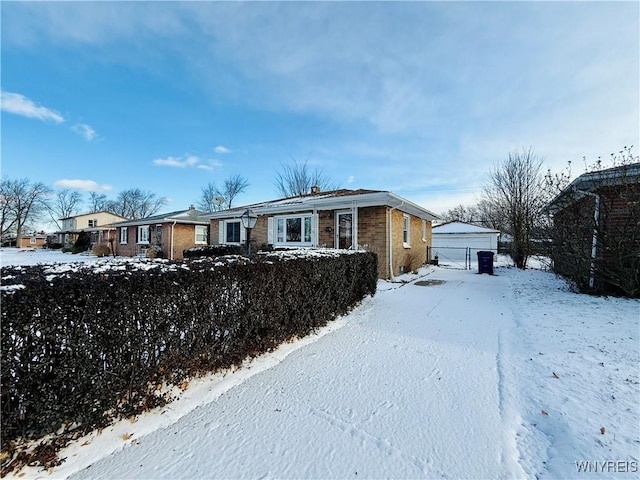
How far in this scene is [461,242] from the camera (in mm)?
23703

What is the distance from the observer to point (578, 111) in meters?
8.24

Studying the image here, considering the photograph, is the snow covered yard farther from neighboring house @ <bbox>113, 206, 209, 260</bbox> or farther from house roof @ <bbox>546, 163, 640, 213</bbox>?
neighboring house @ <bbox>113, 206, 209, 260</bbox>

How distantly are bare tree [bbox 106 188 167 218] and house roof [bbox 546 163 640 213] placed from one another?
208ft

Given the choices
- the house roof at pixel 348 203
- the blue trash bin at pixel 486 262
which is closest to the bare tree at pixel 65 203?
the house roof at pixel 348 203

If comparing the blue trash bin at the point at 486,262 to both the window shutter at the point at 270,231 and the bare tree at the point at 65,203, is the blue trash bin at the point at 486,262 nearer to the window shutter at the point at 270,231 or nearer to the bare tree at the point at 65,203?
the window shutter at the point at 270,231

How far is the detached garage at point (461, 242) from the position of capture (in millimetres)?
22547

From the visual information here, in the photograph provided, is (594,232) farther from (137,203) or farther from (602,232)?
Result: (137,203)

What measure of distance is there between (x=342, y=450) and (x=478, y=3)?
8.47 m

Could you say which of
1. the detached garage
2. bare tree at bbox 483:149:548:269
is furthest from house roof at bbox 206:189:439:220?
the detached garage

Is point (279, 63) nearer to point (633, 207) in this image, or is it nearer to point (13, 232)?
point (633, 207)

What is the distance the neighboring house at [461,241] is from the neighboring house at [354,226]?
30.3 feet

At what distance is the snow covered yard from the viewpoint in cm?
193

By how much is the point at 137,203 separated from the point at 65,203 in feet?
48.8

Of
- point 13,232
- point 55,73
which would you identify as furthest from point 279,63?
point 13,232
